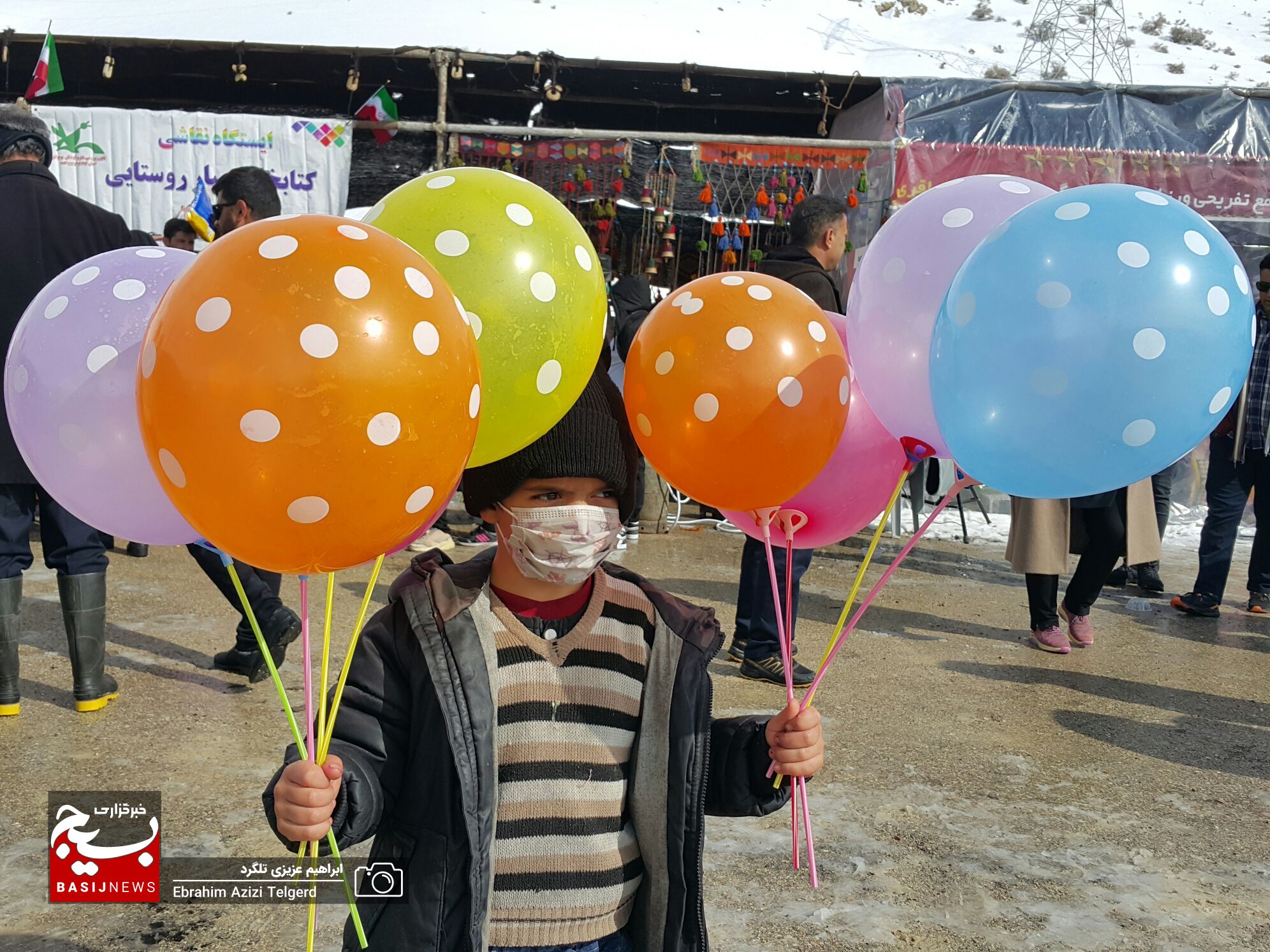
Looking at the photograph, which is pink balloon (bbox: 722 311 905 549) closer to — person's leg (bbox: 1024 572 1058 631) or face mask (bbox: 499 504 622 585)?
face mask (bbox: 499 504 622 585)

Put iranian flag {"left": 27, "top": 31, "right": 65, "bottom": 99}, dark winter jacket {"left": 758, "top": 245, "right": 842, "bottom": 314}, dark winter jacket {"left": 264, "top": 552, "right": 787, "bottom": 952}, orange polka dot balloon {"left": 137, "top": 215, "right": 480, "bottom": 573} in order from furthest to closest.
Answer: iranian flag {"left": 27, "top": 31, "right": 65, "bottom": 99} → dark winter jacket {"left": 758, "top": 245, "right": 842, "bottom": 314} → dark winter jacket {"left": 264, "top": 552, "right": 787, "bottom": 952} → orange polka dot balloon {"left": 137, "top": 215, "right": 480, "bottom": 573}

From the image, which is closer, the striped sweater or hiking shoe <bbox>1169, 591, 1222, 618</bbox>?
the striped sweater

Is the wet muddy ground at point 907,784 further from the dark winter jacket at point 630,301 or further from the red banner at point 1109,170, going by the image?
the red banner at point 1109,170

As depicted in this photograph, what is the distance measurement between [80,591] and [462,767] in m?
2.87

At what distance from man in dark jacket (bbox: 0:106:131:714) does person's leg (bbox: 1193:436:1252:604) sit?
236 inches

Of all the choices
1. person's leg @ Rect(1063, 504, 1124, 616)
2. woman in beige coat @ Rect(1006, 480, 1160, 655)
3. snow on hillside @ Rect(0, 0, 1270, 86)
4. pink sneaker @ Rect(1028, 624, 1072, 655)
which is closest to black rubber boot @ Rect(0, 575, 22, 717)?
woman in beige coat @ Rect(1006, 480, 1160, 655)

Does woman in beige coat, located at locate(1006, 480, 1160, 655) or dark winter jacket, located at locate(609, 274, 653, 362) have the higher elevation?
dark winter jacket, located at locate(609, 274, 653, 362)

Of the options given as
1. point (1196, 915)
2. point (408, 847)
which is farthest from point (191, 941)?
point (1196, 915)

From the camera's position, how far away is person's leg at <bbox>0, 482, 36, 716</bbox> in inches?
145

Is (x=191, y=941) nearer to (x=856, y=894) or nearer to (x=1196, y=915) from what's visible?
(x=856, y=894)

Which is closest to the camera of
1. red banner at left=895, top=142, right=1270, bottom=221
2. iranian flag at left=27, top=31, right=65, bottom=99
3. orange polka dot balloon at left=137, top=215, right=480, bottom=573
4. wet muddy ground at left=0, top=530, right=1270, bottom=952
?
orange polka dot balloon at left=137, top=215, right=480, bottom=573

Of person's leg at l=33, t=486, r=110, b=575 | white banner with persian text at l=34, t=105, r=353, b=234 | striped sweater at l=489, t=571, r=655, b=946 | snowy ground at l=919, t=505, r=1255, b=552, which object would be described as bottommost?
snowy ground at l=919, t=505, r=1255, b=552

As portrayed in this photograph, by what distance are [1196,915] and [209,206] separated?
7742mm

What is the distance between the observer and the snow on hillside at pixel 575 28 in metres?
9.82
